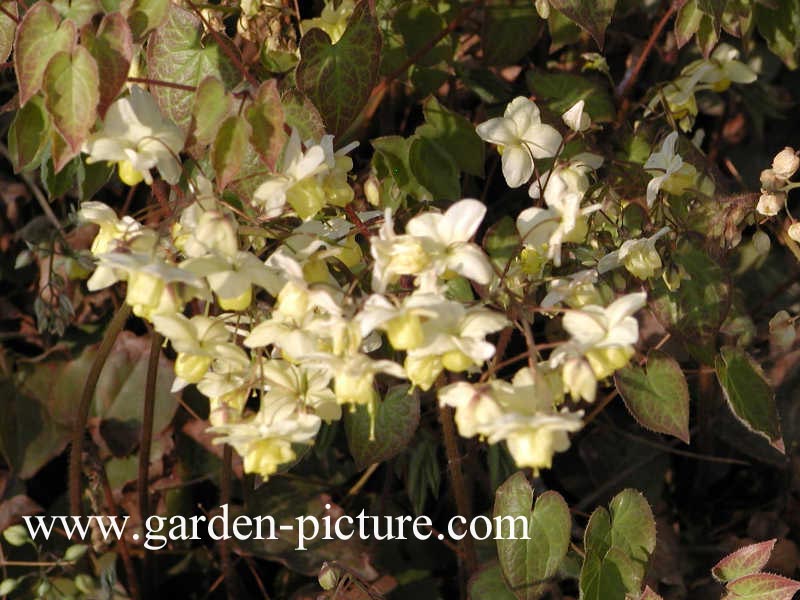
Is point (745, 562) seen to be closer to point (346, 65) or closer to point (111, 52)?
point (346, 65)

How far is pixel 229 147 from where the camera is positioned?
32.7 inches

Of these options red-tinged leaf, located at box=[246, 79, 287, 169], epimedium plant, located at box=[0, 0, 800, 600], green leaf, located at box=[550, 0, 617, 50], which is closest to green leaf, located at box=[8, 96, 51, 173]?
epimedium plant, located at box=[0, 0, 800, 600]

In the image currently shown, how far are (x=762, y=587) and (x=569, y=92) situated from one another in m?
0.66

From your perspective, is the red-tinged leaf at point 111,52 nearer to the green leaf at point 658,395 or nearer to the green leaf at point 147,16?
the green leaf at point 147,16

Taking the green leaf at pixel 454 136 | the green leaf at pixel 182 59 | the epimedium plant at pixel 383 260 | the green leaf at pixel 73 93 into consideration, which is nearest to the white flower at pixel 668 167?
the epimedium plant at pixel 383 260

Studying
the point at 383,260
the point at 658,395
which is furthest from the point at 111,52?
the point at 658,395

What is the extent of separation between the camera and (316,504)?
140cm

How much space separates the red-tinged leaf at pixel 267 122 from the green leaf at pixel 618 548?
0.54 m

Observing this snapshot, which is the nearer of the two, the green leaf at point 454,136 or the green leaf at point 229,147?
the green leaf at point 229,147

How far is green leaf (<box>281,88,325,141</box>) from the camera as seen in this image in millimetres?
952

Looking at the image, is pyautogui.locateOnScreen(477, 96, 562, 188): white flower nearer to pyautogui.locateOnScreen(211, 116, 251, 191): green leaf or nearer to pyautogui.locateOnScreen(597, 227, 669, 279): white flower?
pyautogui.locateOnScreen(597, 227, 669, 279): white flower

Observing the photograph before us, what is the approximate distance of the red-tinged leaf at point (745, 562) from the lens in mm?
1108

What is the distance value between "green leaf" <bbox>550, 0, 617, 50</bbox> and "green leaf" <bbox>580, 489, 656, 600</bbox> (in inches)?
20.1

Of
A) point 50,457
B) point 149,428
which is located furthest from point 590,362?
point 50,457
